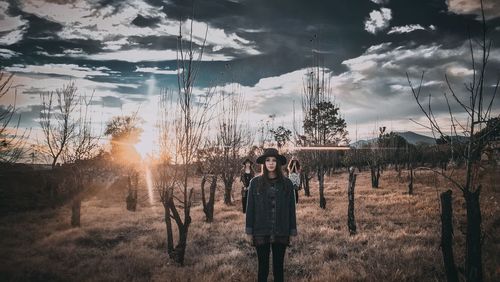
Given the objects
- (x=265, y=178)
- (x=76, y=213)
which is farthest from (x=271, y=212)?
(x=76, y=213)

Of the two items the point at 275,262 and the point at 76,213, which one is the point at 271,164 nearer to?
the point at 275,262

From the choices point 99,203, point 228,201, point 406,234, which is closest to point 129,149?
point 99,203

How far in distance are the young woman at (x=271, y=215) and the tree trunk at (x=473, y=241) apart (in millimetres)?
2135

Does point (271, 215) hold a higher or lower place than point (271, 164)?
lower

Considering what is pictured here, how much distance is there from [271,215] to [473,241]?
2.50 m

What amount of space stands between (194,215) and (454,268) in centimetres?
1152

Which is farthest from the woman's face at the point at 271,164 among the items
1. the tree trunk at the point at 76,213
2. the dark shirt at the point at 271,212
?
the tree trunk at the point at 76,213

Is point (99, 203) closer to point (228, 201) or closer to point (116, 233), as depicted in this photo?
point (228, 201)

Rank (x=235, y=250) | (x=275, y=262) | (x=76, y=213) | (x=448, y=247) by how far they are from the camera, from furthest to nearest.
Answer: (x=76, y=213) → (x=235, y=250) → (x=275, y=262) → (x=448, y=247)

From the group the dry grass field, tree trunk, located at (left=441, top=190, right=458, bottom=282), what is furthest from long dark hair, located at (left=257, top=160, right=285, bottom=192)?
tree trunk, located at (left=441, top=190, right=458, bottom=282)

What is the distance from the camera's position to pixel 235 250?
7.30 meters

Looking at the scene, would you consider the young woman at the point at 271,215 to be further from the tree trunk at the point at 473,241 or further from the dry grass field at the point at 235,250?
the tree trunk at the point at 473,241

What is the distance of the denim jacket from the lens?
404 centimetres

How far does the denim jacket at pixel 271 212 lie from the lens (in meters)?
4.04
